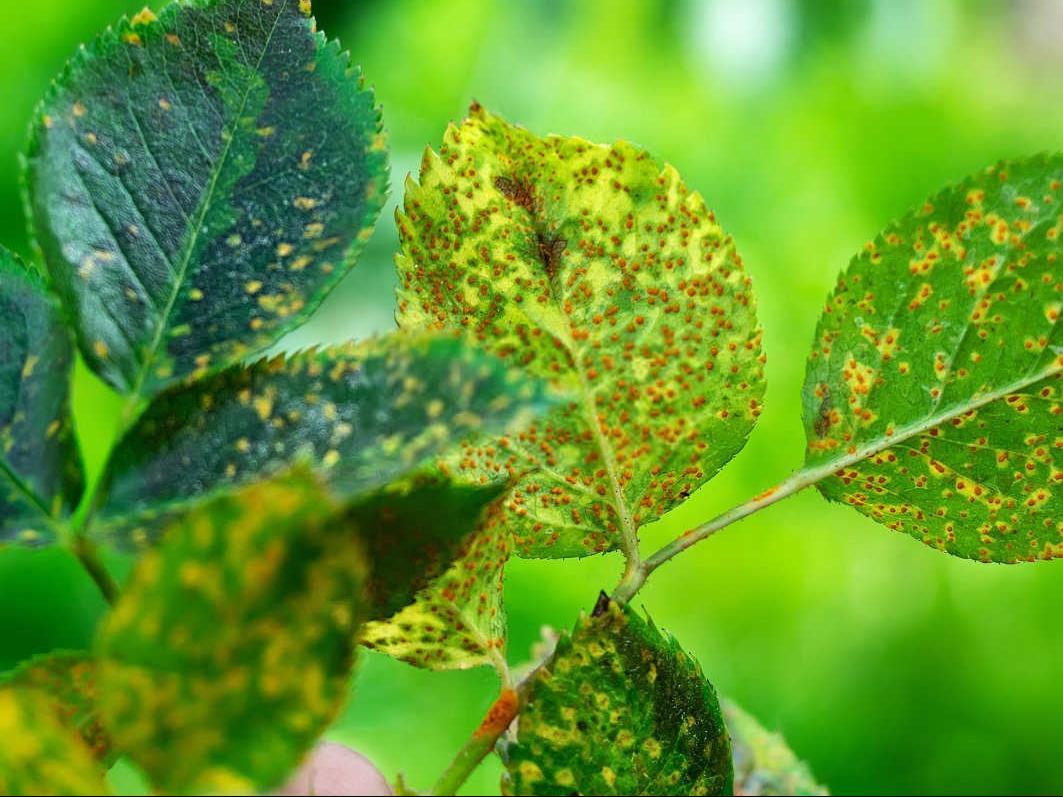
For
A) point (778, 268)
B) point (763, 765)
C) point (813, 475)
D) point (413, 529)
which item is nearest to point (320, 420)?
point (413, 529)

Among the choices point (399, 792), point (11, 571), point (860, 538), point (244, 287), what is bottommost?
point (860, 538)

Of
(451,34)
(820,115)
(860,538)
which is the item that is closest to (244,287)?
(860,538)

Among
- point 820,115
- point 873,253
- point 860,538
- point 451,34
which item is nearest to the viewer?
point 873,253

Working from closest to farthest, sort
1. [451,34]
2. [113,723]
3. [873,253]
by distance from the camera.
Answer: [113,723] < [873,253] < [451,34]

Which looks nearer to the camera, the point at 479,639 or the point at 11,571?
the point at 479,639

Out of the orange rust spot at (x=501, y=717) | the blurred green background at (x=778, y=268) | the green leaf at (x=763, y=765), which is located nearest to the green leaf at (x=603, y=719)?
the orange rust spot at (x=501, y=717)

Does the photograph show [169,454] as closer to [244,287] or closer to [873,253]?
[244,287]

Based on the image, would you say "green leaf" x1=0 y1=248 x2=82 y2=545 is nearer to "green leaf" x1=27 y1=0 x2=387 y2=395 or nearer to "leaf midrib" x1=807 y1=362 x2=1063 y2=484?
"green leaf" x1=27 y1=0 x2=387 y2=395
